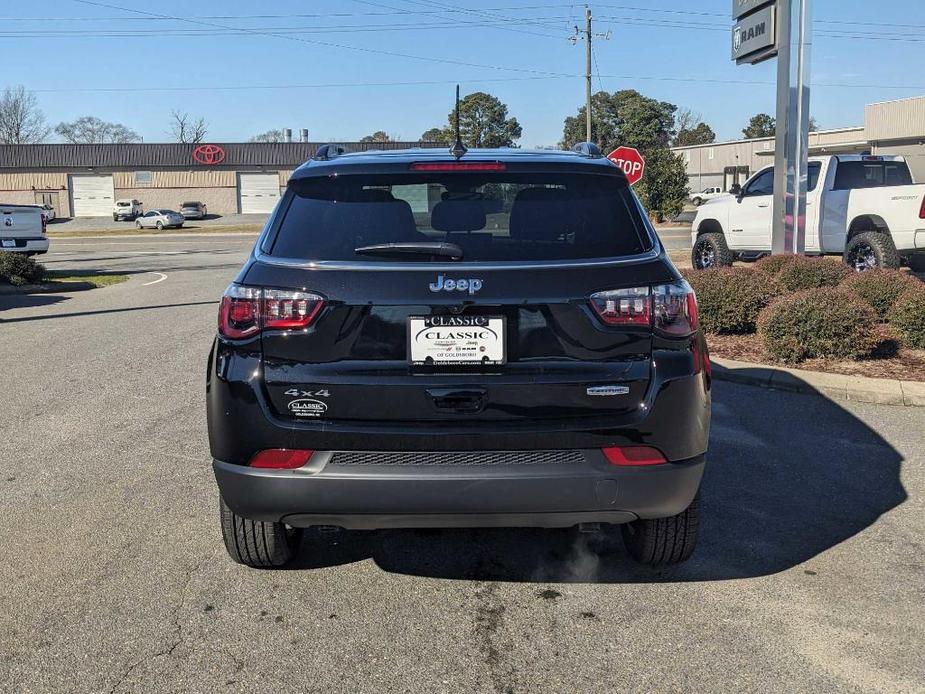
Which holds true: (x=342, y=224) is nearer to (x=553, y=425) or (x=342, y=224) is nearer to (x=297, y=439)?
(x=297, y=439)

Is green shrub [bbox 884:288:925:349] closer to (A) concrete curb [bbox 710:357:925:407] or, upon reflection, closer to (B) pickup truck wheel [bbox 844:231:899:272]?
(A) concrete curb [bbox 710:357:925:407]

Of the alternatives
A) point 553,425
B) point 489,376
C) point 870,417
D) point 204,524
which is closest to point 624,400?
point 553,425

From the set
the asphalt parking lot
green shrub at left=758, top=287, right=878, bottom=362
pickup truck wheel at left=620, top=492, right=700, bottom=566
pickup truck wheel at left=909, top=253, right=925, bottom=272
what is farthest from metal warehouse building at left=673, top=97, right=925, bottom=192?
pickup truck wheel at left=620, top=492, right=700, bottom=566

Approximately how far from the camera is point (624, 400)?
326 centimetres

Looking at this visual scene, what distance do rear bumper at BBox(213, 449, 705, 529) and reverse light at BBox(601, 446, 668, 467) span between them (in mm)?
24

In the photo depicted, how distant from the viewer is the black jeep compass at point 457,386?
3217mm

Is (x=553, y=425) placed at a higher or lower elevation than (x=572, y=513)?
higher

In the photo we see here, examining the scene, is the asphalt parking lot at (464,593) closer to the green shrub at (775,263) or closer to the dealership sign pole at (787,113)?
the green shrub at (775,263)

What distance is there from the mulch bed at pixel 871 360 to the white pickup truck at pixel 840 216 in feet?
15.1

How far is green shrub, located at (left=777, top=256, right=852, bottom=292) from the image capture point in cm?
1046

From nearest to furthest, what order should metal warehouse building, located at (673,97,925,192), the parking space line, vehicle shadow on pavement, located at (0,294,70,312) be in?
vehicle shadow on pavement, located at (0,294,70,312)
the parking space line
metal warehouse building, located at (673,97,925,192)

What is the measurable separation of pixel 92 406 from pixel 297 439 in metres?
4.63

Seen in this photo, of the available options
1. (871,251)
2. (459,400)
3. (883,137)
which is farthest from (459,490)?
(883,137)

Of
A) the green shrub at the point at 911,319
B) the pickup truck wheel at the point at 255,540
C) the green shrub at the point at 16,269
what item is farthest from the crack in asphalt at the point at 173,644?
the green shrub at the point at 16,269
